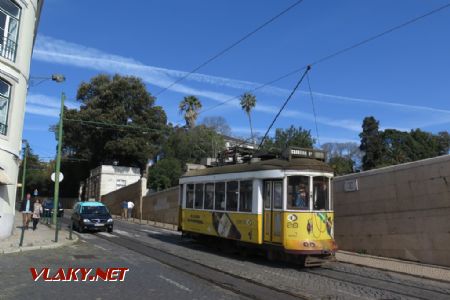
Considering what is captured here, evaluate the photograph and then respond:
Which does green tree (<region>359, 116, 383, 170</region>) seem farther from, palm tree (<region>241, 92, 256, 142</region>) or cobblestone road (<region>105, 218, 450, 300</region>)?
cobblestone road (<region>105, 218, 450, 300</region>)

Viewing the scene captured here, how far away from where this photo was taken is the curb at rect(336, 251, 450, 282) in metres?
12.1

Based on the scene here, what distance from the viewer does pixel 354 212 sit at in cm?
1733

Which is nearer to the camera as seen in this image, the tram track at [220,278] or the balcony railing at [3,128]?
the tram track at [220,278]

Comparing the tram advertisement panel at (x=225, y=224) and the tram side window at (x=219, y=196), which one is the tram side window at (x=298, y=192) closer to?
the tram advertisement panel at (x=225, y=224)

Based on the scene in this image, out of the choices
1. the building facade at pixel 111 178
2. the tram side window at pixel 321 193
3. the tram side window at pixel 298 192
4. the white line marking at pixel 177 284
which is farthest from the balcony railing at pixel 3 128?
the building facade at pixel 111 178

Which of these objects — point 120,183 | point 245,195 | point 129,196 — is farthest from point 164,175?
point 245,195

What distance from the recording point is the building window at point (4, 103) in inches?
760

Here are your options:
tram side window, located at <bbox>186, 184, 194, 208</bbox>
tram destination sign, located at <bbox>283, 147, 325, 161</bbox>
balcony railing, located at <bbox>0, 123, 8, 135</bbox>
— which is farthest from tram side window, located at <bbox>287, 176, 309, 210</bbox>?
balcony railing, located at <bbox>0, 123, 8, 135</bbox>

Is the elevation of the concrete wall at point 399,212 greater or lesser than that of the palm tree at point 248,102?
lesser

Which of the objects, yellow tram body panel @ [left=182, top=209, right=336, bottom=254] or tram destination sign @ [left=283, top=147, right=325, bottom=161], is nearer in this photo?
yellow tram body panel @ [left=182, top=209, right=336, bottom=254]

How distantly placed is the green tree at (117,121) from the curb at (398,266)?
39.8 m

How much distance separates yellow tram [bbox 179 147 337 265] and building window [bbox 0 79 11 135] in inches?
391

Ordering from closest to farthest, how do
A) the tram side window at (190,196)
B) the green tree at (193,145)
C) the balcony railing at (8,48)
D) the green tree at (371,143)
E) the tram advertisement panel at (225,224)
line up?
the tram advertisement panel at (225,224), the tram side window at (190,196), the balcony railing at (8,48), the green tree at (193,145), the green tree at (371,143)

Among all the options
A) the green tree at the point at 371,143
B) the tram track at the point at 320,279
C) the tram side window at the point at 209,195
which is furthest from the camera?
the green tree at the point at 371,143
